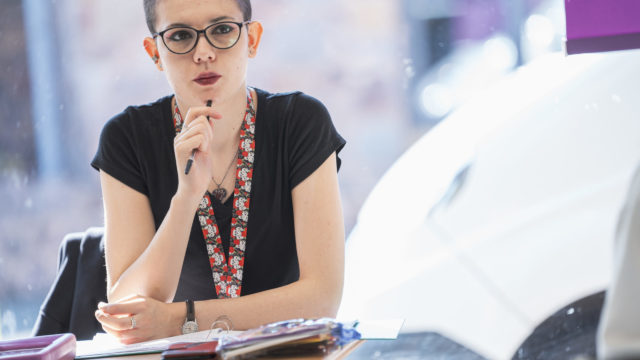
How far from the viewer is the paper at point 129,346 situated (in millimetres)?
1492

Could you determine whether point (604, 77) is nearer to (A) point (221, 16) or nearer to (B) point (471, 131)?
(B) point (471, 131)

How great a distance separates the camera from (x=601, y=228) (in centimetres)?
321

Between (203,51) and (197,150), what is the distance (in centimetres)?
25

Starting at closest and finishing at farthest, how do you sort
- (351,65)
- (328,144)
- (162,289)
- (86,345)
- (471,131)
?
1. (86,345)
2. (162,289)
3. (328,144)
4. (471,131)
5. (351,65)

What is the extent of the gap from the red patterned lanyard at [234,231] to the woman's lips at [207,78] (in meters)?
0.21

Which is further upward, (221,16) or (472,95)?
(221,16)

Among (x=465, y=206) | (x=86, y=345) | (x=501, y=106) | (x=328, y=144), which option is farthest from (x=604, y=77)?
(x=86, y=345)

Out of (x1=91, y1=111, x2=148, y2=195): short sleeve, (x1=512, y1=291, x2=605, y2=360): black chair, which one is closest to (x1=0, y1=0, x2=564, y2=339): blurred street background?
(x1=512, y1=291, x2=605, y2=360): black chair

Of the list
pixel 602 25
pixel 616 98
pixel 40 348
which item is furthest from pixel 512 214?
pixel 40 348

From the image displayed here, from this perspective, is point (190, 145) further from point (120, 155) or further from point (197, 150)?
point (120, 155)

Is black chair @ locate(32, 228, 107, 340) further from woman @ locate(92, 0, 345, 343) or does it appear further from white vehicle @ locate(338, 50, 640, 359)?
white vehicle @ locate(338, 50, 640, 359)

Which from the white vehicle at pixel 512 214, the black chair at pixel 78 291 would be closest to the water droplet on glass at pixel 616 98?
the white vehicle at pixel 512 214

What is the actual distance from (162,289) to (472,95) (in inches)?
85.7

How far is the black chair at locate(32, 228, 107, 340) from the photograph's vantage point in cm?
214
